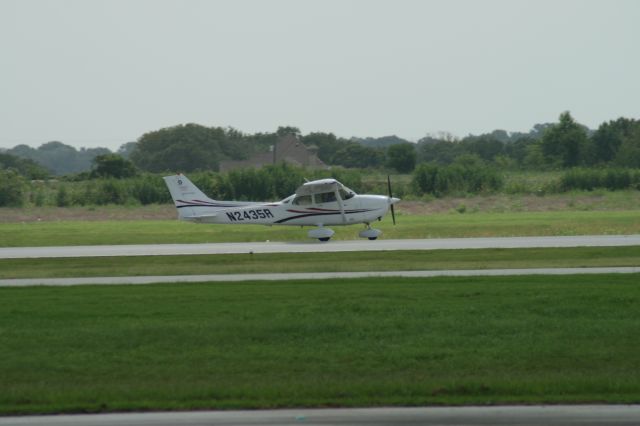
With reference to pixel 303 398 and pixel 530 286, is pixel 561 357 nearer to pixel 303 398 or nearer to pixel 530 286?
pixel 303 398

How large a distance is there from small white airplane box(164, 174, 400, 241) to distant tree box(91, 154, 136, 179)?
44293 millimetres

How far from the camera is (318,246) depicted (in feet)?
102

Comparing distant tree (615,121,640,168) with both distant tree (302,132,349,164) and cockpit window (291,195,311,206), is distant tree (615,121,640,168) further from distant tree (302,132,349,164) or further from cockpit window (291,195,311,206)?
cockpit window (291,195,311,206)

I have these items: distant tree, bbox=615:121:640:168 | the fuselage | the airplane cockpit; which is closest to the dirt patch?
the fuselage

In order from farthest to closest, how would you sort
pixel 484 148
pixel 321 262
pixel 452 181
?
1. pixel 484 148
2. pixel 452 181
3. pixel 321 262

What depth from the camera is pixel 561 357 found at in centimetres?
1226

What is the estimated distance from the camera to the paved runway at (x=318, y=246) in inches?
1139

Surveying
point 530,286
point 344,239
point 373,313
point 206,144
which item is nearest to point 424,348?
point 373,313

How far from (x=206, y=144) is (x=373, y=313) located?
113m

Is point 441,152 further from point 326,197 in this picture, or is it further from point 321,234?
point 321,234

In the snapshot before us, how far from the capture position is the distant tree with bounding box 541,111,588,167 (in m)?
87.1

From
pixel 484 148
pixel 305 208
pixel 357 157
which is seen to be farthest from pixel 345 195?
pixel 484 148

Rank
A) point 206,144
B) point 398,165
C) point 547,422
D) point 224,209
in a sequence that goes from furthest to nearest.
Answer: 1. point 206,144
2. point 398,165
3. point 224,209
4. point 547,422

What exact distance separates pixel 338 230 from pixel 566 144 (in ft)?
176
